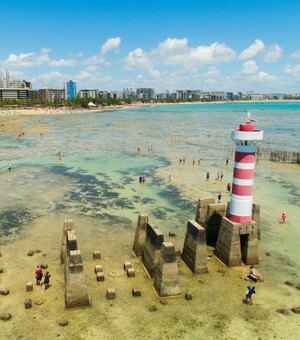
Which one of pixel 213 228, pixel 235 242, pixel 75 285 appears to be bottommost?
pixel 75 285

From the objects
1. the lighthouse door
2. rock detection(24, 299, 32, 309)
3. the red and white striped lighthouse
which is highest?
the red and white striped lighthouse

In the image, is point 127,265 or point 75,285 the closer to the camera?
point 75,285

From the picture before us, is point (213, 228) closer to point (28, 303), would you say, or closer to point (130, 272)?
point (130, 272)

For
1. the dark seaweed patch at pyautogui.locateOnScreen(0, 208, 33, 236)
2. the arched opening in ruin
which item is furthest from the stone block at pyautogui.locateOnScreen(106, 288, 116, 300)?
the dark seaweed patch at pyautogui.locateOnScreen(0, 208, 33, 236)

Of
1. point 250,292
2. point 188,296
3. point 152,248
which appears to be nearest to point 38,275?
point 152,248

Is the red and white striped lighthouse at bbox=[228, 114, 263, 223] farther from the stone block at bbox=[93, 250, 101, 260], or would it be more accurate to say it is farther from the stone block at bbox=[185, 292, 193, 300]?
the stone block at bbox=[93, 250, 101, 260]

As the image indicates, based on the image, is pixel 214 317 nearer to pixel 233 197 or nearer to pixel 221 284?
pixel 221 284
